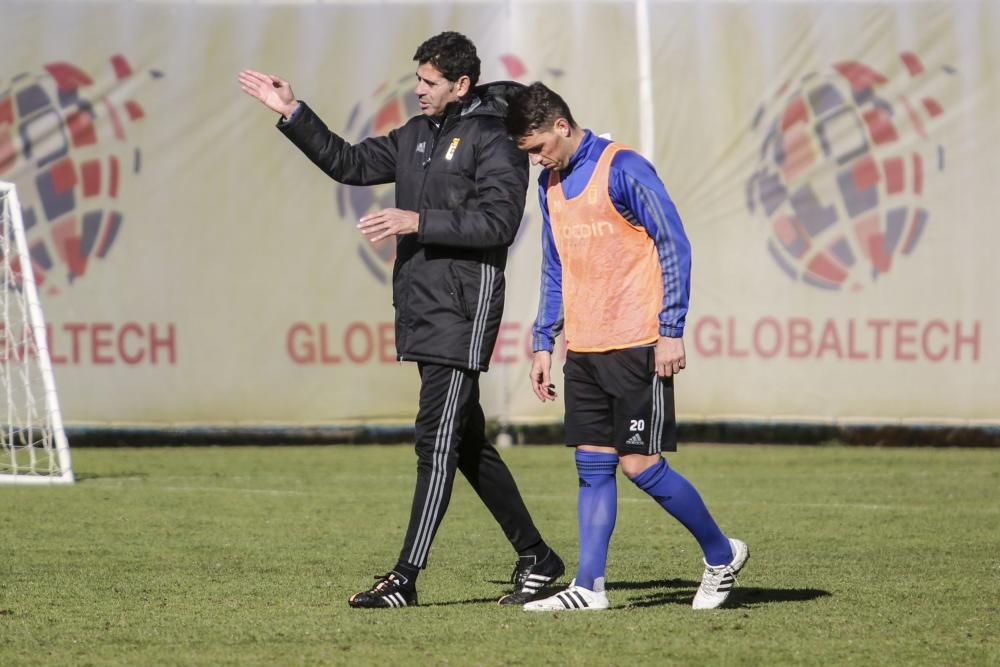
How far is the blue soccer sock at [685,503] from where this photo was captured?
233 inches

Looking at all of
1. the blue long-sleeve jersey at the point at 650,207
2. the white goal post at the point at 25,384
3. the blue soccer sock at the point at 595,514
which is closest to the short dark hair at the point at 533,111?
the blue long-sleeve jersey at the point at 650,207

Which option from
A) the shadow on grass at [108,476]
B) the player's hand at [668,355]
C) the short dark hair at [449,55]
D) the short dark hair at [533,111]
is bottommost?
the shadow on grass at [108,476]

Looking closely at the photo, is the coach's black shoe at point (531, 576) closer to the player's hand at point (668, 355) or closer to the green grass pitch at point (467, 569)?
the green grass pitch at point (467, 569)

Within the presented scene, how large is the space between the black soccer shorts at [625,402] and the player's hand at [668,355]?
64mm

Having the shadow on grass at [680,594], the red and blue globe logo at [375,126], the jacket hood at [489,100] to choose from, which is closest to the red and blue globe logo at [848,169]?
the red and blue globe logo at [375,126]

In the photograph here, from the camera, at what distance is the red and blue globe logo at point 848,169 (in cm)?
1331

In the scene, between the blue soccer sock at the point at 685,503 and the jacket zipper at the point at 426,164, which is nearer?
the blue soccer sock at the point at 685,503

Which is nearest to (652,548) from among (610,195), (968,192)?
(610,195)

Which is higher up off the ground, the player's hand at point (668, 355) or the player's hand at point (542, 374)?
the player's hand at point (668, 355)

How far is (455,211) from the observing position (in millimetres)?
6055

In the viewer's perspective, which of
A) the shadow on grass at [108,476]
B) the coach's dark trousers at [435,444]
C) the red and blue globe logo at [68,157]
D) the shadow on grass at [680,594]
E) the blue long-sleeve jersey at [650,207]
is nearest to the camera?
the blue long-sleeve jersey at [650,207]

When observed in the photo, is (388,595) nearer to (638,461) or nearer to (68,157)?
(638,461)

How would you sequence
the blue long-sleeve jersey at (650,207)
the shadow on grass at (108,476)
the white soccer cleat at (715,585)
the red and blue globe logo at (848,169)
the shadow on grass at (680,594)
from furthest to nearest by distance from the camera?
the red and blue globe logo at (848,169)
the shadow on grass at (108,476)
the shadow on grass at (680,594)
the white soccer cleat at (715,585)
the blue long-sleeve jersey at (650,207)

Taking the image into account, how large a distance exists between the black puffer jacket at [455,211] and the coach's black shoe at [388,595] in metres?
0.84
